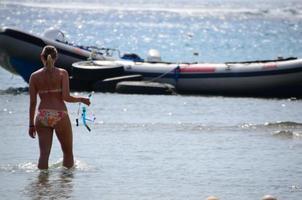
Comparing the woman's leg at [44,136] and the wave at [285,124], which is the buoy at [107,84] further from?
the woman's leg at [44,136]

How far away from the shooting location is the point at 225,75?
2773 cm

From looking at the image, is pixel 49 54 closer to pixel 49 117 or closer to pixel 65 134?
pixel 49 117

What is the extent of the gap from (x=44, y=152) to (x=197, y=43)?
135ft

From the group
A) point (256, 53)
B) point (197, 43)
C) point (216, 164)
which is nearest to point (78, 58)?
point (216, 164)

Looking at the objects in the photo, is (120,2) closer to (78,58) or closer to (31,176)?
(78,58)

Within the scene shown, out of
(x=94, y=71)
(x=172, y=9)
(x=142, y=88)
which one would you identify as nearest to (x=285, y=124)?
(x=142, y=88)

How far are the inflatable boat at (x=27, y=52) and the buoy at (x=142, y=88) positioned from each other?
6.62ft

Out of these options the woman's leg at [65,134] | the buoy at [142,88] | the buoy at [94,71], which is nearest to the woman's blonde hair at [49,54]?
the woman's leg at [65,134]

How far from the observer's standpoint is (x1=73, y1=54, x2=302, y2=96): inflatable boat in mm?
27266

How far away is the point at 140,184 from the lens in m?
15.0

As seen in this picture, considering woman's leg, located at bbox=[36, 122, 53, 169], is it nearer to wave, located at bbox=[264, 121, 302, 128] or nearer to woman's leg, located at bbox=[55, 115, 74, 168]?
woman's leg, located at bbox=[55, 115, 74, 168]

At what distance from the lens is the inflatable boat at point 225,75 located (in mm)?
27266

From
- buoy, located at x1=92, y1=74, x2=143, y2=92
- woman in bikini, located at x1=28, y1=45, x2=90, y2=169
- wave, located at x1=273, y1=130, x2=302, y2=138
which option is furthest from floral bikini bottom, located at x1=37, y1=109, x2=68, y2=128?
buoy, located at x1=92, y1=74, x2=143, y2=92

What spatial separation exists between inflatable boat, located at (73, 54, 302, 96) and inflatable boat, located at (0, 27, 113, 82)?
0.83 meters
